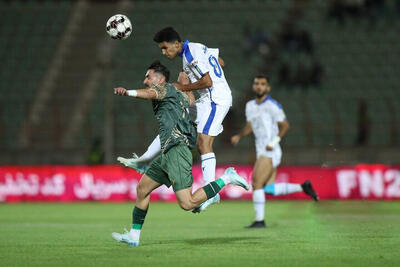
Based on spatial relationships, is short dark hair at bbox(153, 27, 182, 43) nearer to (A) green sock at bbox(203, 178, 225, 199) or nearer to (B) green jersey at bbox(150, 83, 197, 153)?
(B) green jersey at bbox(150, 83, 197, 153)

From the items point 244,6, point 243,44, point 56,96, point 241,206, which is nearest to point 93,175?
point 241,206

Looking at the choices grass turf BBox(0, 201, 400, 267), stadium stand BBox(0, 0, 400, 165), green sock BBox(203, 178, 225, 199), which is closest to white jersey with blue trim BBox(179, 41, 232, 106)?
green sock BBox(203, 178, 225, 199)

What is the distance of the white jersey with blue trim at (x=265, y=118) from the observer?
12.8 meters

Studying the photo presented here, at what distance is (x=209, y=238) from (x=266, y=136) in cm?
325

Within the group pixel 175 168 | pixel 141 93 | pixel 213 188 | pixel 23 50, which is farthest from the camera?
pixel 23 50

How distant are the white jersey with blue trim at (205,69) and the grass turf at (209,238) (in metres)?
1.87

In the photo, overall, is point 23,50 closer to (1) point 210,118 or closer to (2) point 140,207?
(1) point 210,118

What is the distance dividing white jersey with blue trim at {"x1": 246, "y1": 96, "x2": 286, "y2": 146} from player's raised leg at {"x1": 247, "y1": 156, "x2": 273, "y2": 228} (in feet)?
1.40

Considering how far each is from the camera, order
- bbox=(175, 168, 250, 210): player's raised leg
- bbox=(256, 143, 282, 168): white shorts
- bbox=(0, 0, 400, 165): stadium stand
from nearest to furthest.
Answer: bbox=(175, 168, 250, 210): player's raised leg → bbox=(256, 143, 282, 168): white shorts → bbox=(0, 0, 400, 165): stadium stand

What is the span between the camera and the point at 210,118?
10062mm

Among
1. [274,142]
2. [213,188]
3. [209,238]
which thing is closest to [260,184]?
[274,142]

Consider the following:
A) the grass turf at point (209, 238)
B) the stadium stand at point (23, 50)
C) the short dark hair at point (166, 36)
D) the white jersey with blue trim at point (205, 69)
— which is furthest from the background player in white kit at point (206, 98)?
→ the stadium stand at point (23, 50)

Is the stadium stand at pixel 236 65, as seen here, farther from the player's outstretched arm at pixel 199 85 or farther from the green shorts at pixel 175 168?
the green shorts at pixel 175 168

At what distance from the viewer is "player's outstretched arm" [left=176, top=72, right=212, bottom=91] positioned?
9.31 metres
